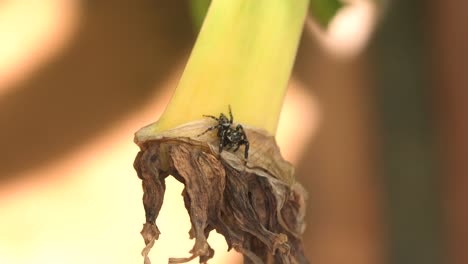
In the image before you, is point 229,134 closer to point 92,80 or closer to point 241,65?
point 241,65

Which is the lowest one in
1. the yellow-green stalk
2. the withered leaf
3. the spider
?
the withered leaf

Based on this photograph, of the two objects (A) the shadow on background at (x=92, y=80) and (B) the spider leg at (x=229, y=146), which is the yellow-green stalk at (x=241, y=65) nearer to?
(B) the spider leg at (x=229, y=146)

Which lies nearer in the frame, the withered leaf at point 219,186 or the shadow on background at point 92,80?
the withered leaf at point 219,186

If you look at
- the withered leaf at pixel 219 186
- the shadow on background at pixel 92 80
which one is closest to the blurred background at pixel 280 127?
the shadow on background at pixel 92 80

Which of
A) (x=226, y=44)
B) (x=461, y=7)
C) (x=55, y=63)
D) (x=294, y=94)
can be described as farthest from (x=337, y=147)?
(x=226, y=44)

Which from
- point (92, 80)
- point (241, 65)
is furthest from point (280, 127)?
point (241, 65)

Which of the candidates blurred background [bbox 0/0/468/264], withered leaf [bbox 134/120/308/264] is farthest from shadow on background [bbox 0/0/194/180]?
withered leaf [bbox 134/120/308/264]

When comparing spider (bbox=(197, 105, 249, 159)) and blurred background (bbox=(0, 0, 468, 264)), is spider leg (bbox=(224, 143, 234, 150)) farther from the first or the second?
blurred background (bbox=(0, 0, 468, 264))
